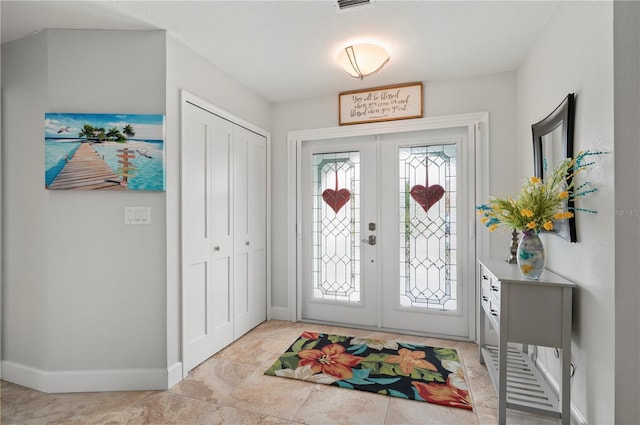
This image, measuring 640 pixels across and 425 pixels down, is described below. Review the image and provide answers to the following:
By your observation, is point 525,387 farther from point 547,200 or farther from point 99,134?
point 99,134

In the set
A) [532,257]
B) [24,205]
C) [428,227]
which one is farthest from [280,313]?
[532,257]

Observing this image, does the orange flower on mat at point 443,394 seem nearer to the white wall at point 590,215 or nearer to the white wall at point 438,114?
the white wall at point 590,215

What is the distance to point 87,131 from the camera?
84.2 inches

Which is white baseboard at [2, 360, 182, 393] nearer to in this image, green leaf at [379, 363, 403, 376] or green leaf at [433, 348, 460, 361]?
green leaf at [379, 363, 403, 376]

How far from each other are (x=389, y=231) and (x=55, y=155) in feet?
9.08

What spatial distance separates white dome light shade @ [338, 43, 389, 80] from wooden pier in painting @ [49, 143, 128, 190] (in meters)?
1.89

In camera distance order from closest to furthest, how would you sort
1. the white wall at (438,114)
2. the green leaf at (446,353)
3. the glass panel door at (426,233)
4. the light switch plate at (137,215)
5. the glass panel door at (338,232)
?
1. the light switch plate at (137,215)
2. the green leaf at (446,353)
3. the white wall at (438,114)
4. the glass panel door at (426,233)
5. the glass panel door at (338,232)

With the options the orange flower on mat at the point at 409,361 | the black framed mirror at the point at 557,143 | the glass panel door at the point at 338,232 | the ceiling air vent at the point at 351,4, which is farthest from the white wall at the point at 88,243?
the black framed mirror at the point at 557,143

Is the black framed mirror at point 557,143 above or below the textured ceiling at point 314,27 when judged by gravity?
below

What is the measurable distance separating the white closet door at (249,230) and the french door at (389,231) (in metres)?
0.45

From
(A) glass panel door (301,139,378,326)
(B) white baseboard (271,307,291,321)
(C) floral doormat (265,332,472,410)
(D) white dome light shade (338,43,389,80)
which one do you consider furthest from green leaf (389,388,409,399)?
(D) white dome light shade (338,43,389,80)

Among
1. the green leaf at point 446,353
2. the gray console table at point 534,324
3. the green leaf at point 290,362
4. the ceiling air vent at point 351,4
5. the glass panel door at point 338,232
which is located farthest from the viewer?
the glass panel door at point 338,232

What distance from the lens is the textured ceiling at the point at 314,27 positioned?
6.46ft

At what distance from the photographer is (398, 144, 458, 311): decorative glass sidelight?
304 cm
